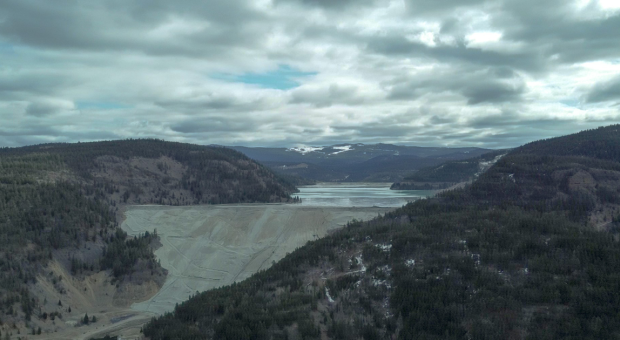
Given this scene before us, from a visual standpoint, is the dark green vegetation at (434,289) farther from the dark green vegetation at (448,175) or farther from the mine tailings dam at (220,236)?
the dark green vegetation at (448,175)

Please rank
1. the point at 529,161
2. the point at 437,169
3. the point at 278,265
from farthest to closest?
the point at 437,169 → the point at 529,161 → the point at 278,265

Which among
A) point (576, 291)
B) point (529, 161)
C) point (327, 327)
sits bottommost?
point (327, 327)

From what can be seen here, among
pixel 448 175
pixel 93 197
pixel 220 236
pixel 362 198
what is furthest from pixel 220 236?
pixel 448 175

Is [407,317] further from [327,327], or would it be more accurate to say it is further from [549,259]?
[549,259]

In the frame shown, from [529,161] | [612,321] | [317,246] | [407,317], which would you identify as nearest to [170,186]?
[317,246]

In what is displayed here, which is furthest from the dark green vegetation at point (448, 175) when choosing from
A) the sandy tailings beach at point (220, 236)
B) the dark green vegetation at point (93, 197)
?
the sandy tailings beach at point (220, 236)

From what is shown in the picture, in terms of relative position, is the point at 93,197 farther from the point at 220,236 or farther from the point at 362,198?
the point at 362,198

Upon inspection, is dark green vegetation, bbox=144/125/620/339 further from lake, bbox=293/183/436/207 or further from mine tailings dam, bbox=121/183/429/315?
lake, bbox=293/183/436/207
